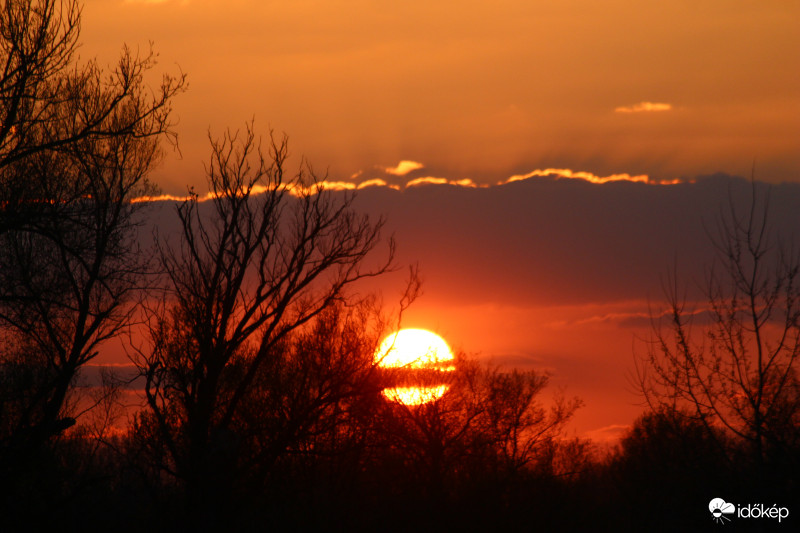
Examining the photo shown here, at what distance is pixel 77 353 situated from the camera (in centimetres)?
1880

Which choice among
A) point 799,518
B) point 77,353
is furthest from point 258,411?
point 799,518

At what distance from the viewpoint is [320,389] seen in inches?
933

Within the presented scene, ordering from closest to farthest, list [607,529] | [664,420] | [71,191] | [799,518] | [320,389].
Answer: [799,518]
[664,420]
[71,191]
[320,389]
[607,529]

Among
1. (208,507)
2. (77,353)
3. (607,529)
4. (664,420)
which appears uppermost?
(77,353)

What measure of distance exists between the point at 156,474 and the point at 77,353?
3520 mm

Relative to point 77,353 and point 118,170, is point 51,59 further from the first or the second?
point 118,170

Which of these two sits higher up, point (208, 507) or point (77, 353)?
point (77, 353)

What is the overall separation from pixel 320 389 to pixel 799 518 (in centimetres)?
1370

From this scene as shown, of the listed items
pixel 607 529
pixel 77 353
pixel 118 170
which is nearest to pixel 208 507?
pixel 77 353

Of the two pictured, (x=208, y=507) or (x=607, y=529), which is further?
(x=607, y=529)

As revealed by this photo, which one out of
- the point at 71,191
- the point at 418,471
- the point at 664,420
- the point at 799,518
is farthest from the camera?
the point at 418,471

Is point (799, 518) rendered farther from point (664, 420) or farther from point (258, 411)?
point (258, 411)

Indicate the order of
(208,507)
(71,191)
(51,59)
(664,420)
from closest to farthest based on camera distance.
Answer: (51,59)
(664,420)
(71,191)
(208,507)

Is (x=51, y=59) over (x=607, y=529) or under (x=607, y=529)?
over
